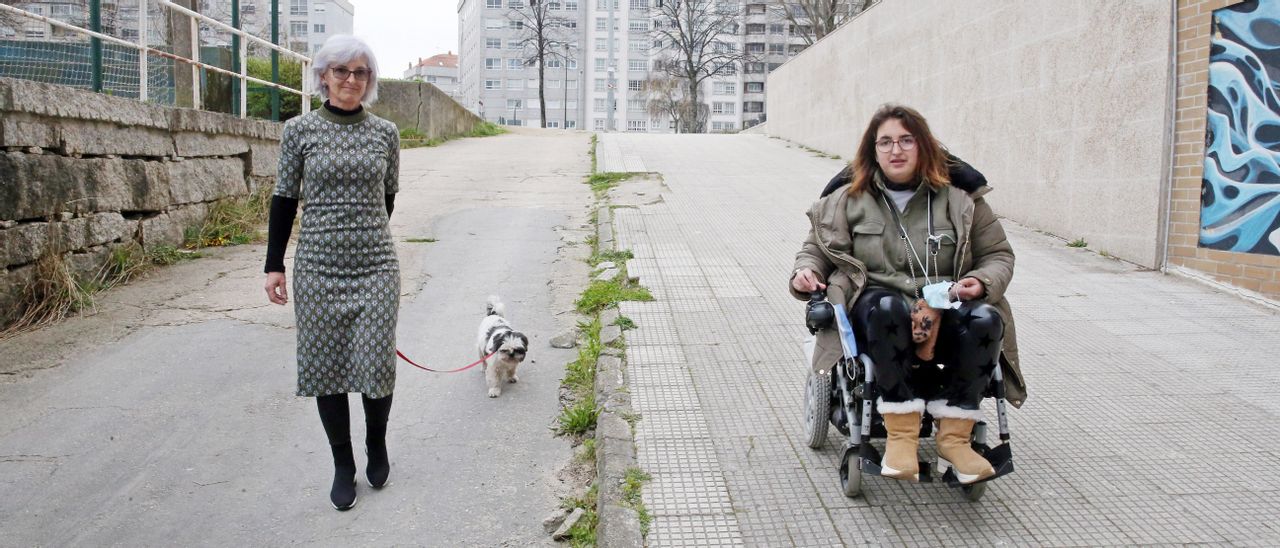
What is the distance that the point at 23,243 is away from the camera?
6.00 m

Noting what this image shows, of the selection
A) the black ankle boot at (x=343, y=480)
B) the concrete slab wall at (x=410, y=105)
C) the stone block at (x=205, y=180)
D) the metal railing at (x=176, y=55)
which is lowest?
the black ankle boot at (x=343, y=480)

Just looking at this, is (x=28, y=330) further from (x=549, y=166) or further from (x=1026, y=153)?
(x=549, y=166)

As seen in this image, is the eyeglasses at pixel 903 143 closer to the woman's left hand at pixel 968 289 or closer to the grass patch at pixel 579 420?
the woman's left hand at pixel 968 289

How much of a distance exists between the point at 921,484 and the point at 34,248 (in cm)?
606

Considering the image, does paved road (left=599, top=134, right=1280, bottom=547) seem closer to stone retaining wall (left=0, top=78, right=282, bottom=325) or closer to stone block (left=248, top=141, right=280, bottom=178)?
stone retaining wall (left=0, top=78, right=282, bottom=325)

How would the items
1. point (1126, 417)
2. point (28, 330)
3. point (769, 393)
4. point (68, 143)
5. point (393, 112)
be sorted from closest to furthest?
point (1126, 417)
point (769, 393)
point (28, 330)
point (68, 143)
point (393, 112)

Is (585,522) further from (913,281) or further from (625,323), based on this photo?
(625,323)

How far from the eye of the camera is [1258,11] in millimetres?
6750

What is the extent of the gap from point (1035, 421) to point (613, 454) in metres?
2.05

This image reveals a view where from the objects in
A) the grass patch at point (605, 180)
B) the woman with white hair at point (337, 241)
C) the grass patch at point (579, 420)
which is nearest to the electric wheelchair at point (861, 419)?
the grass patch at point (579, 420)

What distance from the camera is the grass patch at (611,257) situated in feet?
26.2

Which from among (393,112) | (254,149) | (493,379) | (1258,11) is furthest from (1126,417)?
(393,112)

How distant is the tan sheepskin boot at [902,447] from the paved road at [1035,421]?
0.22 meters

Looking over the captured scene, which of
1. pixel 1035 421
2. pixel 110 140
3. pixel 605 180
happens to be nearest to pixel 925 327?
pixel 1035 421
